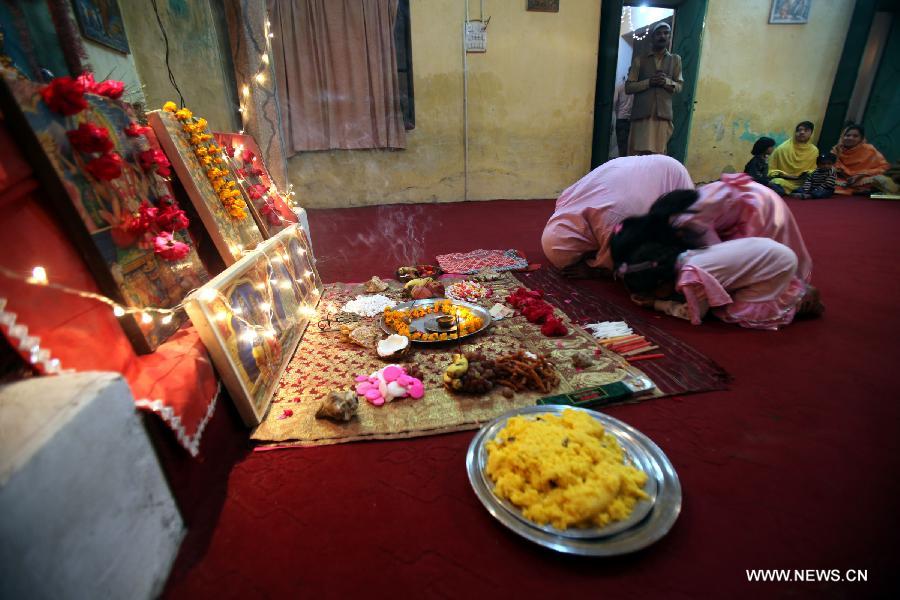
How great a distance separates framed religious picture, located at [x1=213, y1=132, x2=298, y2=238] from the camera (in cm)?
311

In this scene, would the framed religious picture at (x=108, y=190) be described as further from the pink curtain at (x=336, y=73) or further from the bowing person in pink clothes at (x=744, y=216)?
the pink curtain at (x=336, y=73)

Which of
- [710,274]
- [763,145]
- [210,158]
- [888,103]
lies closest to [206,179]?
[210,158]

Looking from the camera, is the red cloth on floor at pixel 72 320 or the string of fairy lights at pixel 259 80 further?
the string of fairy lights at pixel 259 80

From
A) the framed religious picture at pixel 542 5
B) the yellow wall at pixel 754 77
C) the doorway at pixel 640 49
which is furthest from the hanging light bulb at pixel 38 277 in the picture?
the yellow wall at pixel 754 77

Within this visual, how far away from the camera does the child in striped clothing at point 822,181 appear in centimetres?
756

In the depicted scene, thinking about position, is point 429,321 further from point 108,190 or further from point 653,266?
point 108,190

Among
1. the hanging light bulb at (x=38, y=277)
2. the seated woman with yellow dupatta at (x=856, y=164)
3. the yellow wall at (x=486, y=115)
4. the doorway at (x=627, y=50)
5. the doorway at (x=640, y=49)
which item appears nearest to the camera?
the hanging light bulb at (x=38, y=277)

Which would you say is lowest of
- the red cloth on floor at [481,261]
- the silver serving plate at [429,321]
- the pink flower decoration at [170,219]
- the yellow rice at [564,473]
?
the red cloth on floor at [481,261]

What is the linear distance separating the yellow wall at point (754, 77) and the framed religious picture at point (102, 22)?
31.4 feet

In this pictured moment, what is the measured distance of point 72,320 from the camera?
132 cm

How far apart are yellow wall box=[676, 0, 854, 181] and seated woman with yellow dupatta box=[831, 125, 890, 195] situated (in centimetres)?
139

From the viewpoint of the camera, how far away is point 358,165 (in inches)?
292

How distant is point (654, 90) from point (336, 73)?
5467 millimetres

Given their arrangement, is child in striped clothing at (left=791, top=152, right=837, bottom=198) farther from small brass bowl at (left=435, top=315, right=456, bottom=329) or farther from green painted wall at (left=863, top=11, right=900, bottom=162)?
small brass bowl at (left=435, top=315, right=456, bottom=329)
